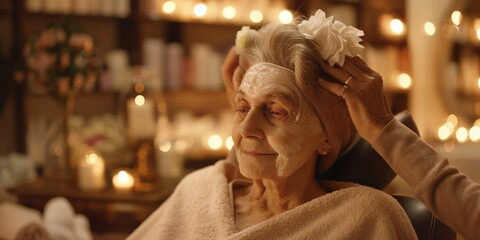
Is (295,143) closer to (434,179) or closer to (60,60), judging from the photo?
(434,179)

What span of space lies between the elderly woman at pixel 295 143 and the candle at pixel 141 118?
1.23 metres

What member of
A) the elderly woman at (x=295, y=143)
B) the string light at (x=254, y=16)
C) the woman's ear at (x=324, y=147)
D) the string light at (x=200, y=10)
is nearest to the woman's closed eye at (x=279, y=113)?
the elderly woman at (x=295, y=143)

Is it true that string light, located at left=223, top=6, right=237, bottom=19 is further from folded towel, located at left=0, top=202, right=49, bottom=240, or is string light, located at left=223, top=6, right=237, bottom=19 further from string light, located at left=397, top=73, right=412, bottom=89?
folded towel, located at left=0, top=202, right=49, bottom=240

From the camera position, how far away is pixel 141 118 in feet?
8.47

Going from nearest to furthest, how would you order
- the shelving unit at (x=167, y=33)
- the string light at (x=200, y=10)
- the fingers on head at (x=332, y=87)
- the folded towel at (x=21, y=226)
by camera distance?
the fingers on head at (x=332, y=87) < the folded towel at (x=21, y=226) < the shelving unit at (x=167, y=33) < the string light at (x=200, y=10)

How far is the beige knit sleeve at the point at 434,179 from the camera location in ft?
3.37

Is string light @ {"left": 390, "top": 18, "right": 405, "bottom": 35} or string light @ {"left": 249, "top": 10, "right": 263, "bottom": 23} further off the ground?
string light @ {"left": 249, "top": 10, "right": 263, "bottom": 23}

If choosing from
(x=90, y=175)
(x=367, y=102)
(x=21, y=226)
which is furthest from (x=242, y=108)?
(x=90, y=175)

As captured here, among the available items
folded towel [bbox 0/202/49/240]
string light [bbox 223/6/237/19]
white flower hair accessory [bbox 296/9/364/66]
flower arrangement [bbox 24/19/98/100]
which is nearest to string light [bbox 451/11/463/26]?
string light [bbox 223/6/237/19]

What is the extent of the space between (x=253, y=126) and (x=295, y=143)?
92 millimetres

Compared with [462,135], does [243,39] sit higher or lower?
higher

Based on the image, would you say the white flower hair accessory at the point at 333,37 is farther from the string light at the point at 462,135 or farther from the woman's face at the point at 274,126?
the string light at the point at 462,135

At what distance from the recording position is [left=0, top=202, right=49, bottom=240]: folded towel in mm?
2076

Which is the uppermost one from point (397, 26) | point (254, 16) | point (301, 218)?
point (254, 16)
